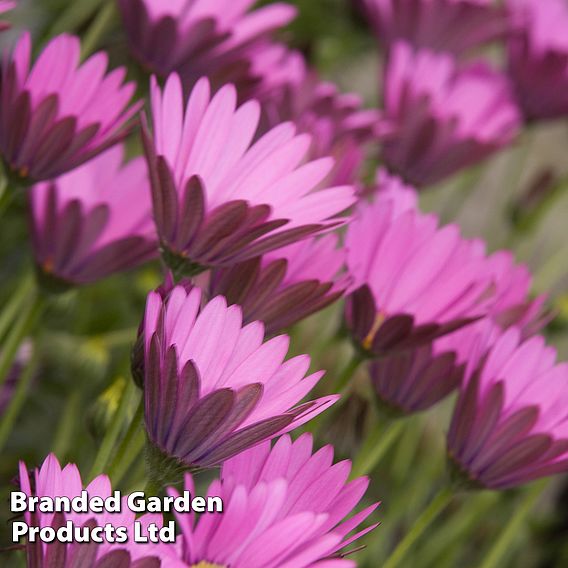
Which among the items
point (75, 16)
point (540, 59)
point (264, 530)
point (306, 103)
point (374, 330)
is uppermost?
point (75, 16)

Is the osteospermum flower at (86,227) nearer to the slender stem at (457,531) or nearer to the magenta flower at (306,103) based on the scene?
the magenta flower at (306,103)

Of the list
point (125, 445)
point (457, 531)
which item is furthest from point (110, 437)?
point (457, 531)

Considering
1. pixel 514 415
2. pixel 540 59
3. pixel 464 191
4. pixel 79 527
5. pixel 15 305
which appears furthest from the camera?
pixel 464 191

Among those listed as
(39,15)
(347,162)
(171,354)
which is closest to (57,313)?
(347,162)

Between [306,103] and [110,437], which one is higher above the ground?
[306,103]

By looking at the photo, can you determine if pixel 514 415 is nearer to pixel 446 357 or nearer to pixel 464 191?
pixel 446 357

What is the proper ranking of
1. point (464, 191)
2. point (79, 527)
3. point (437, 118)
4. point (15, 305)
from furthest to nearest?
1. point (464, 191)
2. point (437, 118)
3. point (15, 305)
4. point (79, 527)
